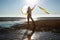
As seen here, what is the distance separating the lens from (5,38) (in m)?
10.5

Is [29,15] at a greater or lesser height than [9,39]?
greater

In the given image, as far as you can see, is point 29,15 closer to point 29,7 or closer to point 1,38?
point 29,7

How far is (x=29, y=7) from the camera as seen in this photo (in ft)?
14.7

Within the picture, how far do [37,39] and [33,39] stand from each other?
0.28 meters

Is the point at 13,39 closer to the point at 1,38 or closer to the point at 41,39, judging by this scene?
the point at 1,38

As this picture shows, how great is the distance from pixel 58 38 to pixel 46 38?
679 mm

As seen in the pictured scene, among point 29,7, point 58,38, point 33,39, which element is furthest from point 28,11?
point 58,38

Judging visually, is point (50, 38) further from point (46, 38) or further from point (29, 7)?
point (29, 7)

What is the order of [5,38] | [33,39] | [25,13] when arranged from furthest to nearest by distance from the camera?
1. [5,38]
2. [33,39]
3. [25,13]

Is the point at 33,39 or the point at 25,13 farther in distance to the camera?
the point at 33,39

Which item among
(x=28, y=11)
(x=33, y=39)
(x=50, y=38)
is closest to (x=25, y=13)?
(x=28, y=11)

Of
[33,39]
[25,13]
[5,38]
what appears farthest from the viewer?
[5,38]

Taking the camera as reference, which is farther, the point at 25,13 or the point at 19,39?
the point at 19,39

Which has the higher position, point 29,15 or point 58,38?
point 29,15
